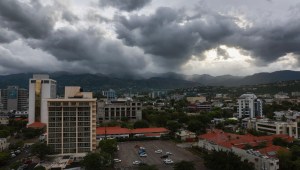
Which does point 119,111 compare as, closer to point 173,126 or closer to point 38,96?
point 38,96

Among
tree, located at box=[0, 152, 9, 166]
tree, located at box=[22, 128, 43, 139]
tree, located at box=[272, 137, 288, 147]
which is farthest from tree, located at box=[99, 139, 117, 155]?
tree, located at box=[22, 128, 43, 139]

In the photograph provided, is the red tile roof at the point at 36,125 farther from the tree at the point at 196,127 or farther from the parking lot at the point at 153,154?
the tree at the point at 196,127

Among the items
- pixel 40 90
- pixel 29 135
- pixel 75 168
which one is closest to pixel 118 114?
pixel 40 90

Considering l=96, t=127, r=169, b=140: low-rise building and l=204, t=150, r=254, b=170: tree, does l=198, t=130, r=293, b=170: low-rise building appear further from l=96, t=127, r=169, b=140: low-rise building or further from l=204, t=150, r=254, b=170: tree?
l=96, t=127, r=169, b=140: low-rise building

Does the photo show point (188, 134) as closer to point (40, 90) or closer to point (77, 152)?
point (77, 152)

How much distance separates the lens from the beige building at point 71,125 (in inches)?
1256

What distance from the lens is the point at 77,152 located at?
106ft

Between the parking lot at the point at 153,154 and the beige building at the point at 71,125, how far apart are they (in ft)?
15.1

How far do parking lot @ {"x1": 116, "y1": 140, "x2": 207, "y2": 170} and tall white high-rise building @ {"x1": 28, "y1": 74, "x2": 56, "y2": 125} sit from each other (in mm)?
20623

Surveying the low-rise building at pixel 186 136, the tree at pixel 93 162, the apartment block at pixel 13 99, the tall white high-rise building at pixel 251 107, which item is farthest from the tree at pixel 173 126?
the apartment block at pixel 13 99

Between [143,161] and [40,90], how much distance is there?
31354 mm

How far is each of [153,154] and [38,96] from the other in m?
29.6

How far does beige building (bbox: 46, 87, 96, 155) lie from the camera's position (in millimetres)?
31906

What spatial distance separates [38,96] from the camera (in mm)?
53312
